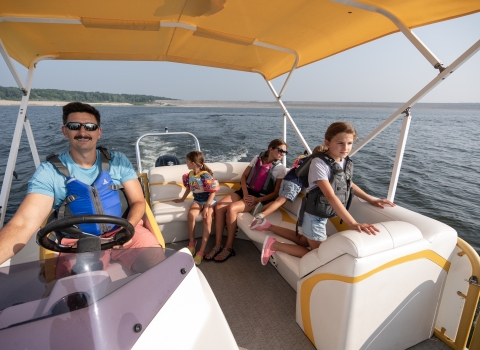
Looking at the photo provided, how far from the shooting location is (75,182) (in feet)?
5.68

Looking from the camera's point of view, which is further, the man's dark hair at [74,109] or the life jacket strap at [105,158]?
the life jacket strap at [105,158]

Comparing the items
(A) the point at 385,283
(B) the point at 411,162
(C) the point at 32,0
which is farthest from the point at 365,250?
(B) the point at 411,162

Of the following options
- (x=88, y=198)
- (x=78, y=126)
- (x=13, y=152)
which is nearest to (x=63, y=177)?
(x=88, y=198)

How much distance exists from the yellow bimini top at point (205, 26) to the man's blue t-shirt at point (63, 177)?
1136 mm

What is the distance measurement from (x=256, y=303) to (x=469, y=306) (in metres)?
1.44

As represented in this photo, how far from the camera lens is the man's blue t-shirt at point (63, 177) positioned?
5.41ft

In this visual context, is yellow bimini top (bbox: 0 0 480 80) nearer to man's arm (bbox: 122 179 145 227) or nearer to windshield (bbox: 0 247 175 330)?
man's arm (bbox: 122 179 145 227)

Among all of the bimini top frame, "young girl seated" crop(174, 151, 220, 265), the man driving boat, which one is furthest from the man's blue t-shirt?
"young girl seated" crop(174, 151, 220, 265)

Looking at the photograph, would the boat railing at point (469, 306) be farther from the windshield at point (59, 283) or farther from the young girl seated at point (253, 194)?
the windshield at point (59, 283)

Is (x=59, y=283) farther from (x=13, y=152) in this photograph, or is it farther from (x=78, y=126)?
(x=13, y=152)

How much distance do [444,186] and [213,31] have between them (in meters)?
7.99

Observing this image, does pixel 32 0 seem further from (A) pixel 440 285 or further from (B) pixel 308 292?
(A) pixel 440 285

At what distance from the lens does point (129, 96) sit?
63.0m

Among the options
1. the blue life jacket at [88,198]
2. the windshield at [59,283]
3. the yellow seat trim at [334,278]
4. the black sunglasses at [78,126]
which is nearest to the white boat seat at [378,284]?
the yellow seat trim at [334,278]
